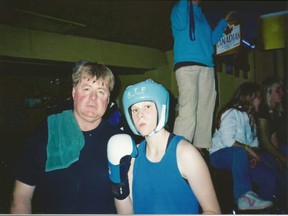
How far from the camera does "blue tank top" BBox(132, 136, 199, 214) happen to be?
4.51ft

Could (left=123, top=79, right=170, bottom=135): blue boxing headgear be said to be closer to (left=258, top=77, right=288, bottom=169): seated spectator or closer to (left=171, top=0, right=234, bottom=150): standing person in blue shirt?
(left=171, top=0, right=234, bottom=150): standing person in blue shirt

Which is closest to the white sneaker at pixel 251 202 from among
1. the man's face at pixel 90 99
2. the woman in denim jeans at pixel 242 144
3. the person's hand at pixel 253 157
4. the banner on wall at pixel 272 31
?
the woman in denim jeans at pixel 242 144

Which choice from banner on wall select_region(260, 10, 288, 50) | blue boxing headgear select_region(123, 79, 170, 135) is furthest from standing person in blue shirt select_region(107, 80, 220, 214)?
banner on wall select_region(260, 10, 288, 50)

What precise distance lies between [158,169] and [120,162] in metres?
0.25

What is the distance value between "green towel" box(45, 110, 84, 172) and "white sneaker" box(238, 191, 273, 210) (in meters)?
1.31

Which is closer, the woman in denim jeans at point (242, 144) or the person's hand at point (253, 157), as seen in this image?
the woman in denim jeans at point (242, 144)

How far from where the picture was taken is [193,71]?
2.13 m

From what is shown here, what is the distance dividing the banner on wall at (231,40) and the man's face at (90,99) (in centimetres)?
165

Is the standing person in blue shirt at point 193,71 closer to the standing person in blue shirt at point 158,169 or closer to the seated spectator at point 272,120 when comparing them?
the standing person in blue shirt at point 158,169

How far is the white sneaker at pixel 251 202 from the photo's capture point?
74.9 inches

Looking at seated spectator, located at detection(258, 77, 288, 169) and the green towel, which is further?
seated spectator, located at detection(258, 77, 288, 169)

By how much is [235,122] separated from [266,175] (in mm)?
581

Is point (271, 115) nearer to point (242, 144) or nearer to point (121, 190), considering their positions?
point (242, 144)

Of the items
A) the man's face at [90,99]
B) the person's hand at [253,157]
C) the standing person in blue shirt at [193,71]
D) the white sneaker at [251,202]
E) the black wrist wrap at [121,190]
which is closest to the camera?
the black wrist wrap at [121,190]
